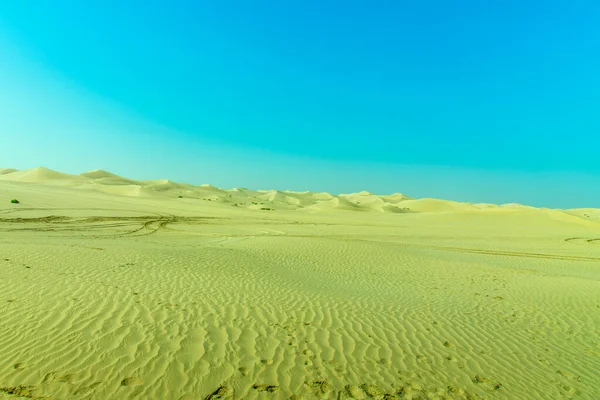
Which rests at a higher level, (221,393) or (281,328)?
(281,328)

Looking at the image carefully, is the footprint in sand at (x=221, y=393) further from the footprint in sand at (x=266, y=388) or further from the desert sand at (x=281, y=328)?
the footprint in sand at (x=266, y=388)

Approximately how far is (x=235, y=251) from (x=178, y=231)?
926 centimetres

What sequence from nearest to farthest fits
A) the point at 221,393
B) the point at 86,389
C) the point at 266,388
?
1. the point at 86,389
2. the point at 221,393
3. the point at 266,388

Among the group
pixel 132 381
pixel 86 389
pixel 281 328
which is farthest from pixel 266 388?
pixel 86 389

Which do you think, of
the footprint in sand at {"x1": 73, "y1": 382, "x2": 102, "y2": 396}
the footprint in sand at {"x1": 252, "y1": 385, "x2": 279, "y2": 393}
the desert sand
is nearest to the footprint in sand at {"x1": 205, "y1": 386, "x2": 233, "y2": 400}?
the desert sand

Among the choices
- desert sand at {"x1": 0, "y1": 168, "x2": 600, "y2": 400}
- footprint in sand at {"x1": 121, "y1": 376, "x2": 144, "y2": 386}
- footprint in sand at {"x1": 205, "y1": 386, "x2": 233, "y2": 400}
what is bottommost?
footprint in sand at {"x1": 205, "y1": 386, "x2": 233, "y2": 400}

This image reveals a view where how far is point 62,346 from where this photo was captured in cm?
518

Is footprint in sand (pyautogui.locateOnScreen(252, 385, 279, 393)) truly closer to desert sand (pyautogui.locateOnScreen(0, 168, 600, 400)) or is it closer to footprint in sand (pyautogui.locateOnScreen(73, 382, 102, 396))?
desert sand (pyautogui.locateOnScreen(0, 168, 600, 400))

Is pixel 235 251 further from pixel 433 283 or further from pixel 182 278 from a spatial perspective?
pixel 433 283

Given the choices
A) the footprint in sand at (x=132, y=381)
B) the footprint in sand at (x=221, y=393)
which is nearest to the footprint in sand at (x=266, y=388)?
the footprint in sand at (x=221, y=393)

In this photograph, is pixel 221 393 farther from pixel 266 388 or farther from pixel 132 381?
pixel 132 381

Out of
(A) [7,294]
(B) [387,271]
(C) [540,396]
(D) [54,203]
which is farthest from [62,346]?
(D) [54,203]

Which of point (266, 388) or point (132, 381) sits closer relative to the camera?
point (132, 381)

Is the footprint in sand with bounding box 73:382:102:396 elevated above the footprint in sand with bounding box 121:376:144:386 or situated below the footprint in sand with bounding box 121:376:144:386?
below
